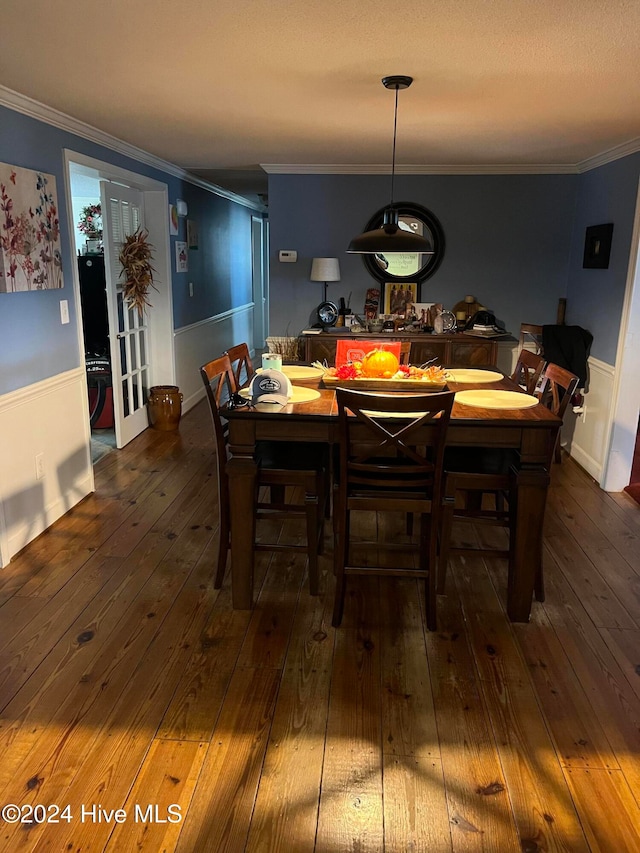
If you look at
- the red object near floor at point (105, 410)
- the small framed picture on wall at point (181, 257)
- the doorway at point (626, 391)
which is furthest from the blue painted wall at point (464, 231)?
the red object near floor at point (105, 410)

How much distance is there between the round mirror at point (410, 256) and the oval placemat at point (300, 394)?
9.34 ft

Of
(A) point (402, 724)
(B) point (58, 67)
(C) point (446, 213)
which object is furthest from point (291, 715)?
(C) point (446, 213)

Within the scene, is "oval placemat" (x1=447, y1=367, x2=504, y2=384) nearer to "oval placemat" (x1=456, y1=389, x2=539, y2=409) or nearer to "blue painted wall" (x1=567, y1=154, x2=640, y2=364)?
"oval placemat" (x1=456, y1=389, x2=539, y2=409)

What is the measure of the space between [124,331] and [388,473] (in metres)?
3.15

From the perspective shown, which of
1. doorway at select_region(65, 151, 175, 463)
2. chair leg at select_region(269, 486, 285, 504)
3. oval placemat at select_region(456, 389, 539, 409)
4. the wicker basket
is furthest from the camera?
the wicker basket

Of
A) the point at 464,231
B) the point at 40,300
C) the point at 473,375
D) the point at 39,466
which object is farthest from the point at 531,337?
the point at 39,466

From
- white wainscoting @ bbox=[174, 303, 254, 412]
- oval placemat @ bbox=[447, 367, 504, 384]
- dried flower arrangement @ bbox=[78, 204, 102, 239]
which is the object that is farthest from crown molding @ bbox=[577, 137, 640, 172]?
dried flower arrangement @ bbox=[78, 204, 102, 239]

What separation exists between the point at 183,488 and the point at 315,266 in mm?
2309

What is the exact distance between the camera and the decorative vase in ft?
18.0

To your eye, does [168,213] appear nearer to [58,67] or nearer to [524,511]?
[58,67]

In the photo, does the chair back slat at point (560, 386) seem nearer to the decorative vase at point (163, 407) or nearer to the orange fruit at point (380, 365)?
the orange fruit at point (380, 365)

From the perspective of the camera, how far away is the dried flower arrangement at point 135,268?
192 inches

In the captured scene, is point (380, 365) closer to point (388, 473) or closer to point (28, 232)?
point (388, 473)

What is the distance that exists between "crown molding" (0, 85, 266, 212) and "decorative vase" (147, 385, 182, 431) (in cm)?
181
